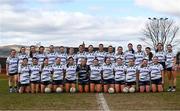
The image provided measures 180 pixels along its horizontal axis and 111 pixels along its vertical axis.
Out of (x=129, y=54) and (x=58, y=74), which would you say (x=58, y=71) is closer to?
(x=58, y=74)

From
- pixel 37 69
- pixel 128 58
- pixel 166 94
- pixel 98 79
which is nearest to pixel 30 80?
pixel 37 69

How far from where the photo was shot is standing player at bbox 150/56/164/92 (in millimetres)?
18766

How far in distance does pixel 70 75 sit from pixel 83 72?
518 millimetres

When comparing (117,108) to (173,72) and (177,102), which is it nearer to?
(177,102)

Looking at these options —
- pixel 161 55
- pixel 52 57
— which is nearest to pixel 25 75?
pixel 52 57

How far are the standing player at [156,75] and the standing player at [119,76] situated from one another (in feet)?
3.52

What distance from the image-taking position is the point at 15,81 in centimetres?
1998

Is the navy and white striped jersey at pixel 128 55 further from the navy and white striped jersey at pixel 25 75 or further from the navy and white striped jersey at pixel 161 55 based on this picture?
the navy and white striped jersey at pixel 25 75

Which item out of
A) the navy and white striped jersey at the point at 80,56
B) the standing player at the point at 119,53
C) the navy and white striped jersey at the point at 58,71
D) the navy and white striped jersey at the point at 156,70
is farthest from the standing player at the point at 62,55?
the navy and white striped jersey at the point at 156,70

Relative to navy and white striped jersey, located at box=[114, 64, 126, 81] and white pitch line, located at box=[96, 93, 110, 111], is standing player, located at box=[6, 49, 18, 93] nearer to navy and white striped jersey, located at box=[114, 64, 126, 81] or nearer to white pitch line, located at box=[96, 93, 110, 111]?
white pitch line, located at box=[96, 93, 110, 111]

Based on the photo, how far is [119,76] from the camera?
1908cm

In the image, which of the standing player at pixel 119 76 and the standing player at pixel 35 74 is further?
the standing player at pixel 35 74

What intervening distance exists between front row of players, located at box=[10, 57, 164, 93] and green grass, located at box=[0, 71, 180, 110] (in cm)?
158

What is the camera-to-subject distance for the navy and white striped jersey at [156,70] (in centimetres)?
1877
